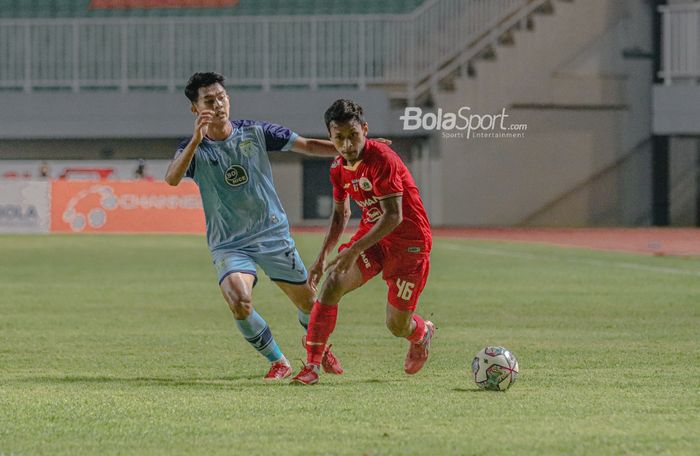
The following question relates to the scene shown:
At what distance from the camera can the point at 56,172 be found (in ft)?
126

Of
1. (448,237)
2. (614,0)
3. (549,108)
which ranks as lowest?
(448,237)

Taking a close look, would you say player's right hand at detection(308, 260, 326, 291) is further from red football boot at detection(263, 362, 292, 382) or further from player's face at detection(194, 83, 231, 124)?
player's face at detection(194, 83, 231, 124)

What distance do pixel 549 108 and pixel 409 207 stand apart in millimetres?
29207

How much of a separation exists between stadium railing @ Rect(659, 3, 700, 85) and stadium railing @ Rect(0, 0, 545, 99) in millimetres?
3861

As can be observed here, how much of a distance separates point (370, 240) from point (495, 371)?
42.8 inches

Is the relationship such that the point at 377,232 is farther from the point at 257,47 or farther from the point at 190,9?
the point at 190,9

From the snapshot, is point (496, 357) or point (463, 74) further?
point (463, 74)

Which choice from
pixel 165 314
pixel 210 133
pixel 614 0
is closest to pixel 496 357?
pixel 210 133

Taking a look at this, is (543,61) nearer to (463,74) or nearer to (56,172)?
(463,74)

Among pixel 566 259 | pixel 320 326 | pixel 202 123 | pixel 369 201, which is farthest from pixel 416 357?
pixel 566 259

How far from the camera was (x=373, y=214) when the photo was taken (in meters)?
8.00

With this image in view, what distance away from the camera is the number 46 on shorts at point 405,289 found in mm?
8195

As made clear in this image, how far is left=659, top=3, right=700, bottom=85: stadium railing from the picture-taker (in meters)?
35.7

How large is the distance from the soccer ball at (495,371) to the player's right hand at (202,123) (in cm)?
217
